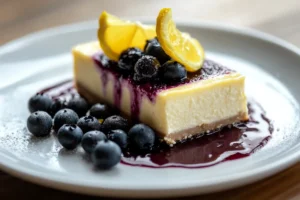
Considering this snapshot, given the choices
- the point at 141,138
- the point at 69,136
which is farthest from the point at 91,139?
the point at 141,138

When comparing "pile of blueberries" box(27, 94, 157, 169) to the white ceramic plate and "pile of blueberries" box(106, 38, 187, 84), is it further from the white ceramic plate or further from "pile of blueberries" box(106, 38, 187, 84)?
"pile of blueberries" box(106, 38, 187, 84)

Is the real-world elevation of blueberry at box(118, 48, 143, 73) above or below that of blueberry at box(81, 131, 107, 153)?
above

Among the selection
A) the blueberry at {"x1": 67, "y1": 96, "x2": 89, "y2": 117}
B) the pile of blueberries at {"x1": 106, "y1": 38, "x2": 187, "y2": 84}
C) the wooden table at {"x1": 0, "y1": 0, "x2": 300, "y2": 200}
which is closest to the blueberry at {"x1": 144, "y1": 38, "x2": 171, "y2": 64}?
the pile of blueberries at {"x1": 106, "y1": 38, "x2": 187, "y2": 84}

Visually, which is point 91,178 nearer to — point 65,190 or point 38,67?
point 65,190

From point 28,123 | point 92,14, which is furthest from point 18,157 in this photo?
point 92,14

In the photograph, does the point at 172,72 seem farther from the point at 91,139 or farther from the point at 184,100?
the point at 91,139

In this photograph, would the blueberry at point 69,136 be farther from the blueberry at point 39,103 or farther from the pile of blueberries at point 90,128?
the blueberry at point 39,103
